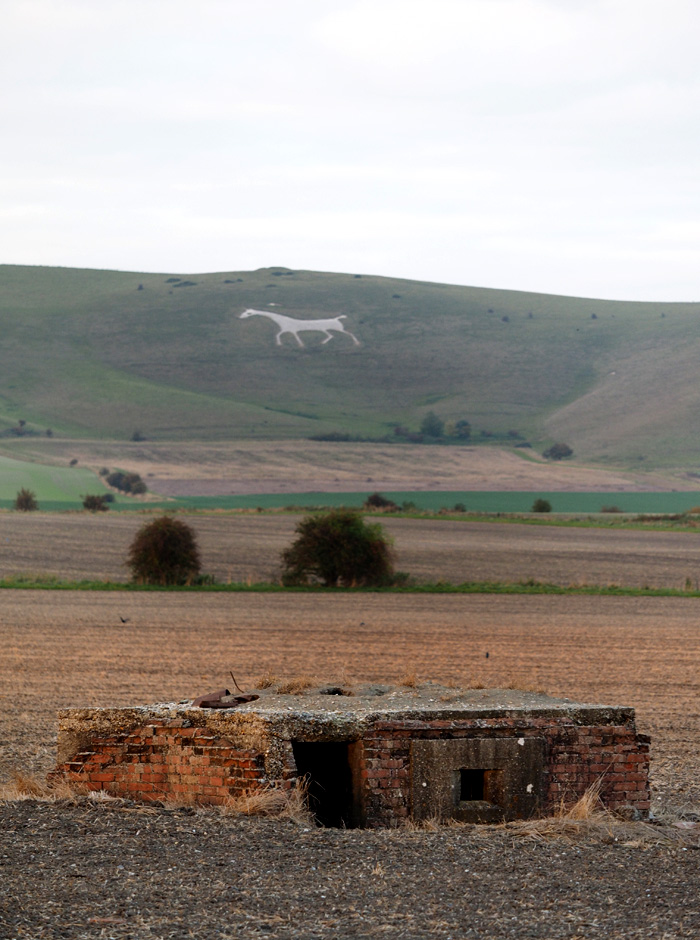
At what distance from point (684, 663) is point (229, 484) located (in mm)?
87157

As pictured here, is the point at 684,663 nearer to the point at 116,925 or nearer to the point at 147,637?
the point at 147,637

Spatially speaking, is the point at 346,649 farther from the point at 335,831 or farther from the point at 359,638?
the point at 335,831

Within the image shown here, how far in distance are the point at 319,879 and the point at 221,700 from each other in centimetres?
301

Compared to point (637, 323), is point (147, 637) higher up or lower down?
lower down

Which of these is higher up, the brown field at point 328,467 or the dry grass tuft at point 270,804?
the brown field at point 328,467

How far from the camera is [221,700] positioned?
1034cm

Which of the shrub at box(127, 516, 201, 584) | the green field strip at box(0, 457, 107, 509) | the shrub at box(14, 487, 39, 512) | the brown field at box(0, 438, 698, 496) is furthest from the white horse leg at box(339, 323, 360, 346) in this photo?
the shrub at box(127, 516, 201, 584)

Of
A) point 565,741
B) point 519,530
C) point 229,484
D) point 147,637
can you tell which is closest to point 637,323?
point 229,484

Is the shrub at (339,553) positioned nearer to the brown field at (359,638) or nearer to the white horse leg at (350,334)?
the brown field at (359,638)

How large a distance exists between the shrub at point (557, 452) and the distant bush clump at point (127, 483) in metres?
55.9

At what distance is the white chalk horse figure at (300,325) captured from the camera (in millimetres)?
182875

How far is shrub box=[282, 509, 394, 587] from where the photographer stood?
41656mm

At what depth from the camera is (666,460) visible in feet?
434

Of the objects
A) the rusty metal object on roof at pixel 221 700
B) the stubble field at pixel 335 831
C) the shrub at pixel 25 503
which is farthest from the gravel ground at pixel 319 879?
the shrub at pixel 25 503
